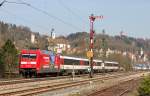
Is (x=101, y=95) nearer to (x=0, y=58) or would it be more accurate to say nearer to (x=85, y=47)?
(x=0, y=58)

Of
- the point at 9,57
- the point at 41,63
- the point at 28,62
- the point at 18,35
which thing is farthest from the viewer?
the point at 18,35

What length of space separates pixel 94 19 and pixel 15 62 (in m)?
13.4

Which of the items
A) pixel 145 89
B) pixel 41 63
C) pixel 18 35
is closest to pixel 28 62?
pixel 41 63

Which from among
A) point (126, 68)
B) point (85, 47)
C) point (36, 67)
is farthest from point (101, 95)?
point (126, 68)

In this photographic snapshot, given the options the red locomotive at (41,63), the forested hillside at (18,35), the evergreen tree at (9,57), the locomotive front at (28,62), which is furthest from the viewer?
the forested hillside at (18,35)

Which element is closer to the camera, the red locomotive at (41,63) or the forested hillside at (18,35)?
the red locomotive at (41,63)

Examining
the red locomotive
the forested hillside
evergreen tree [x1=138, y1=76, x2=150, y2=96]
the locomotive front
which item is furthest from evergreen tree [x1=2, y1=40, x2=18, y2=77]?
the forested hillside

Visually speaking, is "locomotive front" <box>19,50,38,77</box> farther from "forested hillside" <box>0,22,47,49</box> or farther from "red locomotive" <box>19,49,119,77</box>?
"forested hillside" <box>0,22,47,49</box>

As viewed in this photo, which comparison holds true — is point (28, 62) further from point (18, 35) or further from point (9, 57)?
point (18, 35)

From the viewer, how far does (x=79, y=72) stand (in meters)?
78.9

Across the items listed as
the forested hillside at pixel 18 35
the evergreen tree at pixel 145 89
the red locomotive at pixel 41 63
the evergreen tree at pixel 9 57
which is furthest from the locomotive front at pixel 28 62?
the forested hillside at pixel 18 35

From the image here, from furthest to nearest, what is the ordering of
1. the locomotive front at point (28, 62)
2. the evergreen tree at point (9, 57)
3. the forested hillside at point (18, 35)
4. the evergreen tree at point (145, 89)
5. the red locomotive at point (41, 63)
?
1. the forested hillside at point (18, 35)
2. the evergreen tree at point (9, 57)
3. the red locomotive at point (41, 63)
4. the locomotive front at point (28, 62)
5. the evergreen tree at point (145, 89)

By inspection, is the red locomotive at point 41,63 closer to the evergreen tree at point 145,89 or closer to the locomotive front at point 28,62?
the locomotive front at point 28,62

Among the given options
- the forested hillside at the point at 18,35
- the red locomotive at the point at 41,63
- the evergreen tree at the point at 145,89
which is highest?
the forested hillside at the point at 18,35
